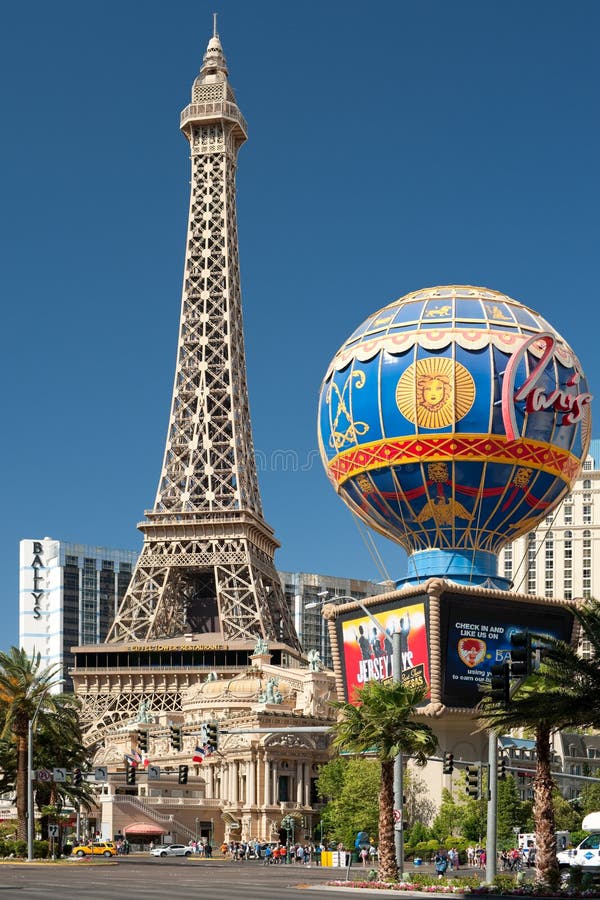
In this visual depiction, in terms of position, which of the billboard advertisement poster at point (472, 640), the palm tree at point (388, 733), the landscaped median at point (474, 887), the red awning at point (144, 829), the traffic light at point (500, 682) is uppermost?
the billboard advertisement poster at point (472, 640)

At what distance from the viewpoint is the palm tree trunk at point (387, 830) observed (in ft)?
157

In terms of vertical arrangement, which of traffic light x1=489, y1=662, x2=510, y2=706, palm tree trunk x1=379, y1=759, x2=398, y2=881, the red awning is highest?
traffic light x1=489, y1=662, x2=510, y2=706

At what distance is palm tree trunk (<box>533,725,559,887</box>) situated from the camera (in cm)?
4472

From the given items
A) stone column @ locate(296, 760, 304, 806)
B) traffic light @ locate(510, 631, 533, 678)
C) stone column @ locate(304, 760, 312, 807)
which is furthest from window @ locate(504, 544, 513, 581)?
traffic light @ locate(510, 631, 533, 678)

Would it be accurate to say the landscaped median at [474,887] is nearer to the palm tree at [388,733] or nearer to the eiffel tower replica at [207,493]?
the palm tree at [388,733]

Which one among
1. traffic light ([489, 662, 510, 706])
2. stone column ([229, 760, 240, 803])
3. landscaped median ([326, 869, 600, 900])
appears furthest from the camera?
stone column ([229, 760, 240, 803])

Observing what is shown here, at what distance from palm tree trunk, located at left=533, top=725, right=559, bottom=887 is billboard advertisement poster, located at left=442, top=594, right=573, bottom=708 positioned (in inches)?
1170

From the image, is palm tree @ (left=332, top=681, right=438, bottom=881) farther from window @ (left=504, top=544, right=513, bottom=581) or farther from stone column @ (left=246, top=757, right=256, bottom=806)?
window @ (left=504, top=544, right=513, bottom=581)

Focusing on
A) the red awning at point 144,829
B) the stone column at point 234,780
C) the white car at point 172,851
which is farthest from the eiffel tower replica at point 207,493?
the white car at point 172,851

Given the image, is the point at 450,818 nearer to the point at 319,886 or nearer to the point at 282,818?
the point at 282,818

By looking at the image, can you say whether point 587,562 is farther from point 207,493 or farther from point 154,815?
point 154,815

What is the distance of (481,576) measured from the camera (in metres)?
79.1

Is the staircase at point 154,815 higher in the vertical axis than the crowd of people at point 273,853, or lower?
higher

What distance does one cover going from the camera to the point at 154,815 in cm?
9775
